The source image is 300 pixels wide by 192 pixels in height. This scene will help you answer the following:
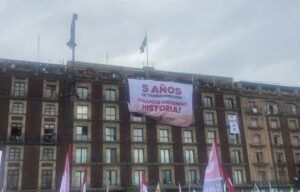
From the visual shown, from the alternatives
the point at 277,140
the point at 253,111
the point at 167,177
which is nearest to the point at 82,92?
the point at 167,177

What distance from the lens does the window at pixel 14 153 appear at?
193ft

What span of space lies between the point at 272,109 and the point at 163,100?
23.2 m

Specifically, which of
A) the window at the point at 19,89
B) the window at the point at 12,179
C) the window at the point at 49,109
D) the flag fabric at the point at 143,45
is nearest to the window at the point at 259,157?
the flag fabric at the point at 143,45

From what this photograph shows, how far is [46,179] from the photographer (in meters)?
59.2

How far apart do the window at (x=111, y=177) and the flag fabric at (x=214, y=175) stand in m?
44.1

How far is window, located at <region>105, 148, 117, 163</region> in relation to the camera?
2484 inches

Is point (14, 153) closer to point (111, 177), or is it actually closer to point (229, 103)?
point (111, 177)

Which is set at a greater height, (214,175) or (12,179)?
(12,179)

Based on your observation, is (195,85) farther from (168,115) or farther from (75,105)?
(75,105)

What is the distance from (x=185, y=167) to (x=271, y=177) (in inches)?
650

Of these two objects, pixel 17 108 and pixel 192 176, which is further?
pixel 192 176

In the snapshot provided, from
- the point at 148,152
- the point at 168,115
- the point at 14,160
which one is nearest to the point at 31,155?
the point at 14,160

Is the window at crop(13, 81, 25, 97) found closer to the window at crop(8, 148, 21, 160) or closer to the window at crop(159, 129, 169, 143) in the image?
the window at crop(8, 148, 21, 160)

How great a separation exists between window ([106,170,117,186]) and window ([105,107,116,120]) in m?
A: 8.63
